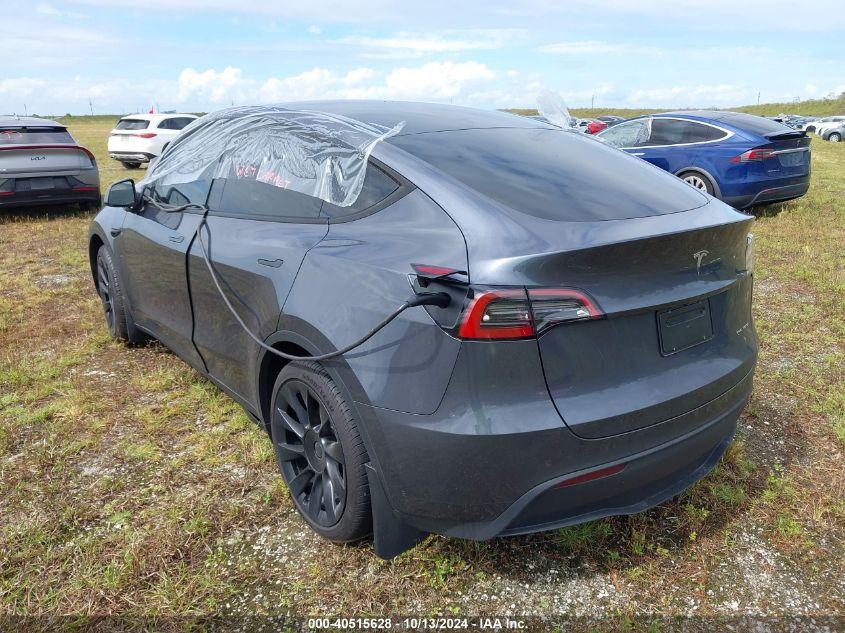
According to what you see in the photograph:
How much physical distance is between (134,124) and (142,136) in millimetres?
903

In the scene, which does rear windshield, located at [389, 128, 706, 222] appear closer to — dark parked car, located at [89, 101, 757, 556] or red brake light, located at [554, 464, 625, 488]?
dark parked car, located at [89, 101, 757, 556]

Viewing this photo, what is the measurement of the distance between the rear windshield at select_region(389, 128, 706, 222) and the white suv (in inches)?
639

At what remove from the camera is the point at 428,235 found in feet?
6.80

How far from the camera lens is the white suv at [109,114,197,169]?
56.2ft

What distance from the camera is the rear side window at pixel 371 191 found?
231 cm

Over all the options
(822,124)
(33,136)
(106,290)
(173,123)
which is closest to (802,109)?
(822,124)

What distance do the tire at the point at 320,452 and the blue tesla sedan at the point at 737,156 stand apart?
702 centimetres

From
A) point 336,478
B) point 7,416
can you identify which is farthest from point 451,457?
point 7,416

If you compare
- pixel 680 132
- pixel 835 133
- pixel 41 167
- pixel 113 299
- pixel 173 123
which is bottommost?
pixel 835 133

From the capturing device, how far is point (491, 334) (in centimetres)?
184

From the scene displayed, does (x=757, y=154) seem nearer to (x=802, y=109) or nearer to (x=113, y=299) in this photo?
(x=113, y=299)

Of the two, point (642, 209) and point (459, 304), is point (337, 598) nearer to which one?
point (459, 304)


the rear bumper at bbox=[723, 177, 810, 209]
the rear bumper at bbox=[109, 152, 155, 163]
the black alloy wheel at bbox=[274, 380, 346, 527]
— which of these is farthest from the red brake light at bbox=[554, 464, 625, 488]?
the rear bumper at bbox=[109, 152, 155, 163]

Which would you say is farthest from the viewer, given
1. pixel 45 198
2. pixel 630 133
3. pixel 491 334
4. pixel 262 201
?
pixel 630 133
